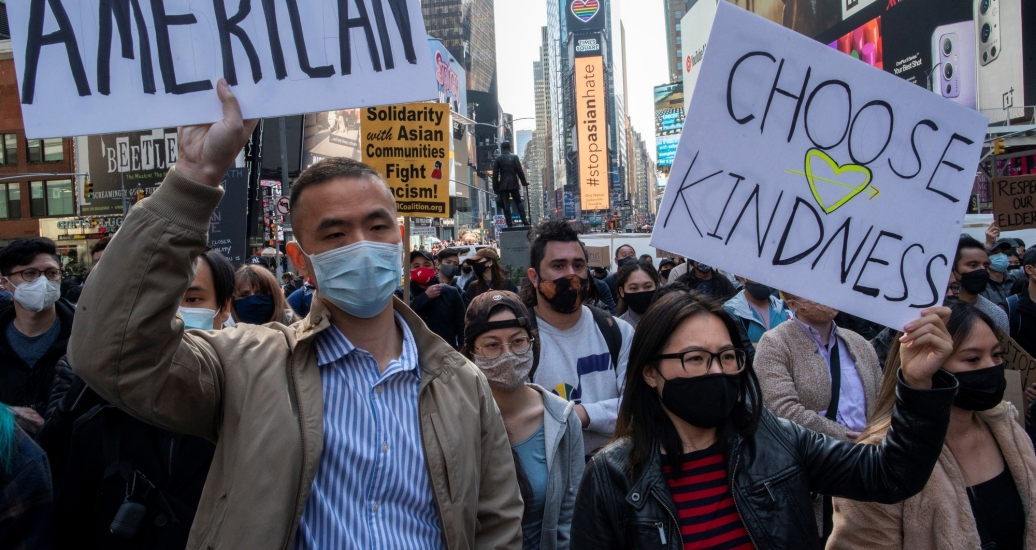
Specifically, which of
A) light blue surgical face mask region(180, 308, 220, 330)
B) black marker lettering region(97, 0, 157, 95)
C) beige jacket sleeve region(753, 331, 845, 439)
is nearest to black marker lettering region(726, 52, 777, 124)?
beige jacket sleeve region(753, 331, 845, 439)

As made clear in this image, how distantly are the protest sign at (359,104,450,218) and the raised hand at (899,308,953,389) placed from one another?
519 centimetres

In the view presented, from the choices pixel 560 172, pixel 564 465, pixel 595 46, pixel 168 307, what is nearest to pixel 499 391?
pixel 564 465

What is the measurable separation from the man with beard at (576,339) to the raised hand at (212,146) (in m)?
2.24

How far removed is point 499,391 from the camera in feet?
11.0

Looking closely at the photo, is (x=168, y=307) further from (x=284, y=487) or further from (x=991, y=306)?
(x=991, y=306)

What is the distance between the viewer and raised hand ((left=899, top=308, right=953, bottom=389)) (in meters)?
2.23

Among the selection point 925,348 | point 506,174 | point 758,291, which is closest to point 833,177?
point 925,348

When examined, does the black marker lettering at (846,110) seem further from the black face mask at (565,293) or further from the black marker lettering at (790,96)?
the black face mask at (565,293)

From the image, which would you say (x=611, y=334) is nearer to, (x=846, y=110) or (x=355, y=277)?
(x=846, y=110)

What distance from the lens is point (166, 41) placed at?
7.01ft

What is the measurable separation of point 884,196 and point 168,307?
2181 mm

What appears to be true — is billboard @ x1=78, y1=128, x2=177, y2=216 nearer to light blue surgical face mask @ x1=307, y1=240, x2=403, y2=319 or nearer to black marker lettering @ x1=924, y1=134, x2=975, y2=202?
light blue surgical face mask @ x1=307, y1=240, x2=403, y2=319

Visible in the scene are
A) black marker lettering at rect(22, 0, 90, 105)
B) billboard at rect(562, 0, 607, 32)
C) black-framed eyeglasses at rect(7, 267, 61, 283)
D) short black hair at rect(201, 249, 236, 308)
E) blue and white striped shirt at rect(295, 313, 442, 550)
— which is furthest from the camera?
billboard at rect(562, 0, 607, 32)

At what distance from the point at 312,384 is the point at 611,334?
2.43m
